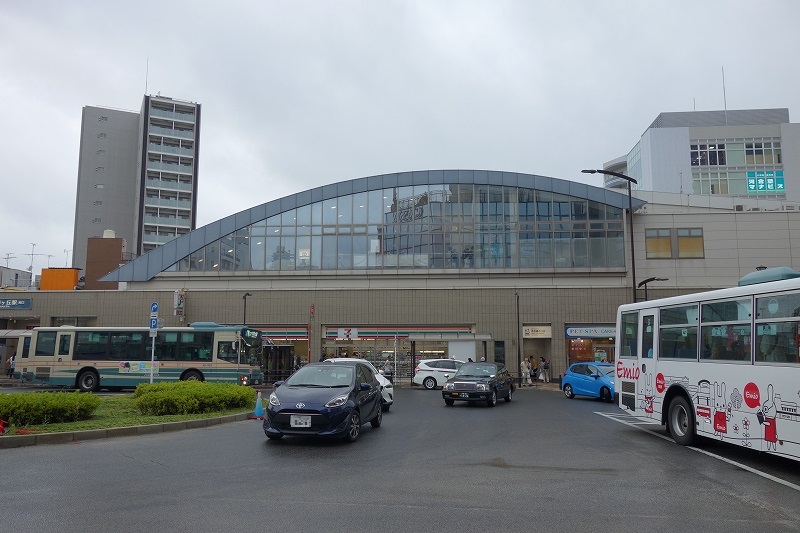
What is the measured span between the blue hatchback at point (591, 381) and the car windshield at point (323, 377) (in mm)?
15472

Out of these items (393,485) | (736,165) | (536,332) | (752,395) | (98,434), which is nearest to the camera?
(393,485)

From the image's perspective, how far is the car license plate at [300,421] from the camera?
11.4 metres

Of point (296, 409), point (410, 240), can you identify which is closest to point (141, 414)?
point (296, 409)

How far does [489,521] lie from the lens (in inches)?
252

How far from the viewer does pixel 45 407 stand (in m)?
13.0

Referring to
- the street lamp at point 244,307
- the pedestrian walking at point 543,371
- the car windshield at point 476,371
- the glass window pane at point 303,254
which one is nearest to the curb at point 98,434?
the car windshield at point 476,371

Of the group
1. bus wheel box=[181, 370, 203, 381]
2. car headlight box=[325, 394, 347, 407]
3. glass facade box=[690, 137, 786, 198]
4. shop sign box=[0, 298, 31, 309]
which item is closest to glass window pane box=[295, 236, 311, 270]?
bus wheel box=[181, 370, 203, 381]

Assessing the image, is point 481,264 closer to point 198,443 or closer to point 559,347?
point 559,347

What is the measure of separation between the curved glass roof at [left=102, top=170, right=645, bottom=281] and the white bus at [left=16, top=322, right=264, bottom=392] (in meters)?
15.7

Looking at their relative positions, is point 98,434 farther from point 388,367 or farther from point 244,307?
point 244,307

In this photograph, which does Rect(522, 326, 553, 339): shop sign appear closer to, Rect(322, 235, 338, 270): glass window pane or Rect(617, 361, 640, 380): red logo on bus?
Rect(322, 235, 338, 270): glass window pane

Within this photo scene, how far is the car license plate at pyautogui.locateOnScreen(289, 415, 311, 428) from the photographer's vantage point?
11406 millimetres

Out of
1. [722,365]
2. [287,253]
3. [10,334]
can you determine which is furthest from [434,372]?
[10,334]

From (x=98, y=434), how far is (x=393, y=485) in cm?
732
